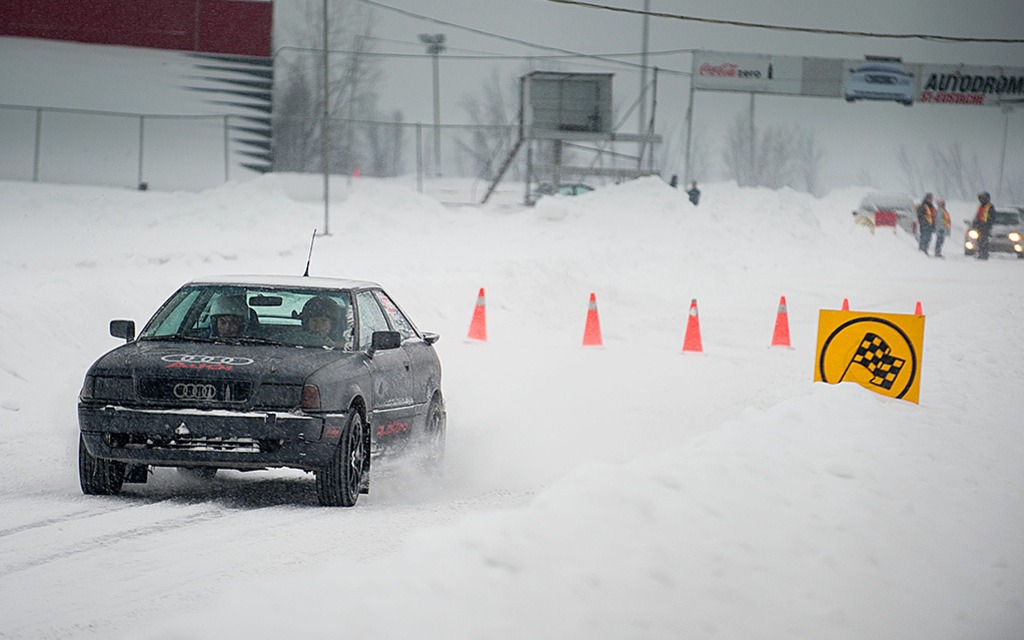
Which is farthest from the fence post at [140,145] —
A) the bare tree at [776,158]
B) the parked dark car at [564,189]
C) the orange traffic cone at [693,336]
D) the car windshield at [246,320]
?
the bare tree at [776,158]

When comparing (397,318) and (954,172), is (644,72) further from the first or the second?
A: (954,172)

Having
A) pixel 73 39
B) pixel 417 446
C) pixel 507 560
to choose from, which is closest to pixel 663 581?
pixel 507 560

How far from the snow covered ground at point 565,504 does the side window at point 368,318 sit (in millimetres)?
1053

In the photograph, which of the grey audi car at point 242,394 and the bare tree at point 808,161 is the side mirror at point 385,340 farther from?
the bare tree at point 808,161

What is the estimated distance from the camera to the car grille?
26.6ft

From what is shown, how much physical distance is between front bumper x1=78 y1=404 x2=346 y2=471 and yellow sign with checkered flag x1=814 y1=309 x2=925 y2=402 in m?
4.76

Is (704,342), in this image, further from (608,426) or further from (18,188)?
(18,188)

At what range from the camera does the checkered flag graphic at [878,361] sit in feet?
36.9

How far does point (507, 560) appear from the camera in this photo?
207 inches

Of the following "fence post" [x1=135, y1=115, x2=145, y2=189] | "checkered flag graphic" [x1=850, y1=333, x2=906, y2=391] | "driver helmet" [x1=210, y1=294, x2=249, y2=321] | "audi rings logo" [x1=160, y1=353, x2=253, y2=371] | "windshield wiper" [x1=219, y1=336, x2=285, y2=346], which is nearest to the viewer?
"audi rings logo" [x1=160, y1=353, x2=253, y2=371]

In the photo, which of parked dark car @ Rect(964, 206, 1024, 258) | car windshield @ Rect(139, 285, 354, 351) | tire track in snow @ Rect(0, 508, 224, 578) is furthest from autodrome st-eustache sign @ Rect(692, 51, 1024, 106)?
tire track in snow @ Rect(0, 508, 224, 578)

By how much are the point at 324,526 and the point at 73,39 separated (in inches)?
1389

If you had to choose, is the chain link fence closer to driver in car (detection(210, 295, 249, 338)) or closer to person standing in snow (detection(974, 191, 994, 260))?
person standing in snow (detection(974, 191, 994, 260))

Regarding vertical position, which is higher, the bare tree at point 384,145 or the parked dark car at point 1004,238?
the bare tree at point 384,145
